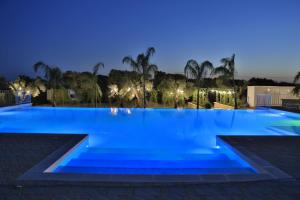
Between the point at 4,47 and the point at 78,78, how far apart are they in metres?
10.4

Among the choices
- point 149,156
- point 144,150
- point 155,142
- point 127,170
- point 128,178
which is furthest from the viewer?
point 155,142

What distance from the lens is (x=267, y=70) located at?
24.9m

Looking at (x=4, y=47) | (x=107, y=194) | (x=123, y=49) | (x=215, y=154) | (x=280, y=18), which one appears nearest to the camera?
(x=107, y=194)

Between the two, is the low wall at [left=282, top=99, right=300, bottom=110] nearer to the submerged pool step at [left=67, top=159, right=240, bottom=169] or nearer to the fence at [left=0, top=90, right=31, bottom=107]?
the submerged pool step at [left=67, top=159, right=240, bottom=169]

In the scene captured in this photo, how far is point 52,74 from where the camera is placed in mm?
16875

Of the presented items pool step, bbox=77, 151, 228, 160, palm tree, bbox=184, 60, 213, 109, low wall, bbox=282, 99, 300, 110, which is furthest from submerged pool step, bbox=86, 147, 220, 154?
low wall, bbox=282, 99, 300, 110

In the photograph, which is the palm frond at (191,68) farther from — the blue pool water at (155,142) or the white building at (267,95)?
the white building at (267,95)

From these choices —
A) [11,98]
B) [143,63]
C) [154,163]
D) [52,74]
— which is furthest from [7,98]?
[154,163]

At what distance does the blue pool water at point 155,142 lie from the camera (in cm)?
471

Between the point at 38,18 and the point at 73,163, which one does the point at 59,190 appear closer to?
the point at 73,163

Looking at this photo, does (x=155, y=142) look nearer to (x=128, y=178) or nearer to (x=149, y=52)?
(x=128, y=178)

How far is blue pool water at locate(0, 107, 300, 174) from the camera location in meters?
4.71

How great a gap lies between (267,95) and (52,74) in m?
12.7

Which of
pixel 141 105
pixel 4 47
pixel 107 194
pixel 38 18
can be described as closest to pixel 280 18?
pixel 141 105
